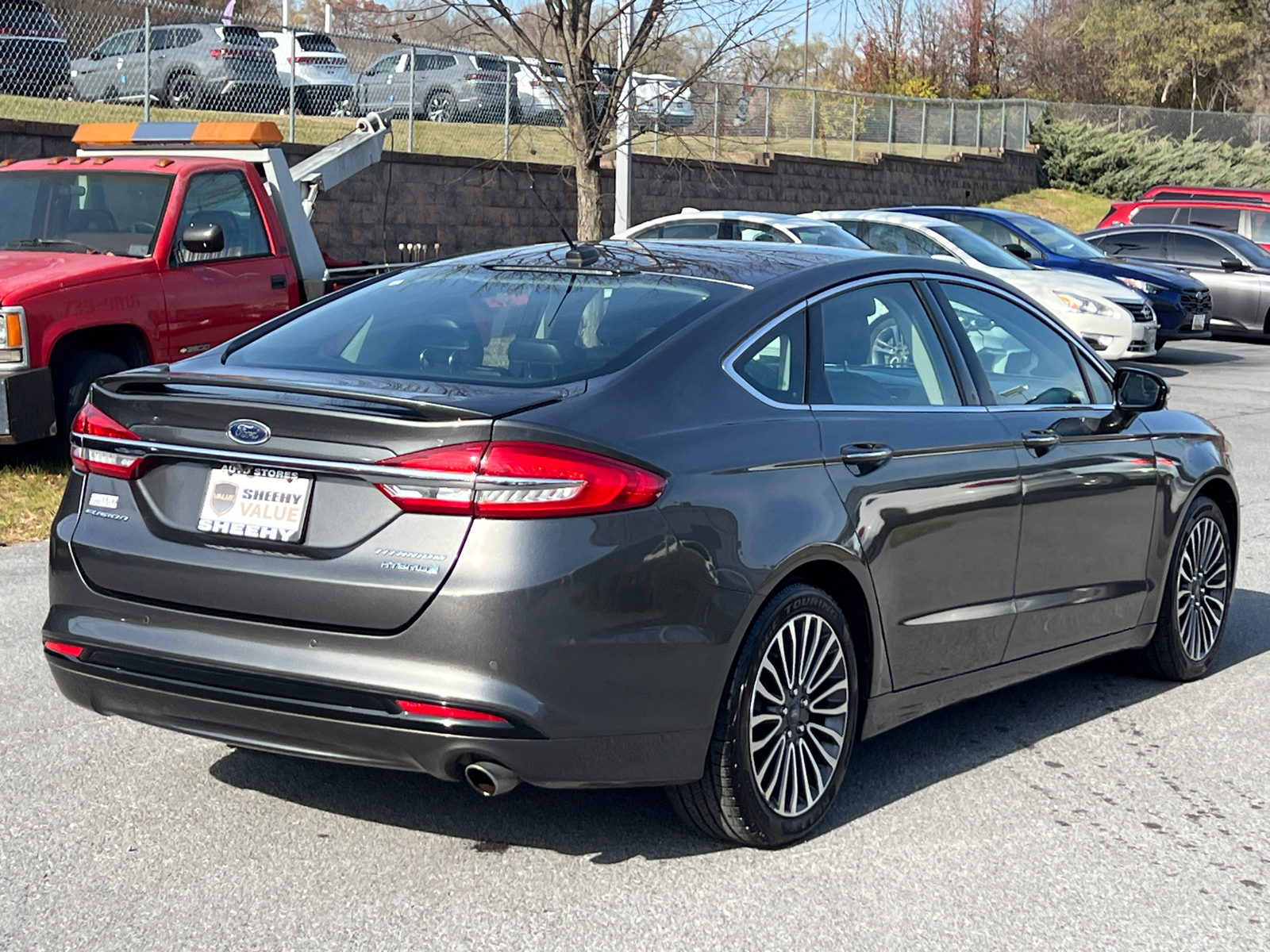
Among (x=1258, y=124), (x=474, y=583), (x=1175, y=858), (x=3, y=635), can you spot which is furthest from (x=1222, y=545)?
(x=1258, y=124)

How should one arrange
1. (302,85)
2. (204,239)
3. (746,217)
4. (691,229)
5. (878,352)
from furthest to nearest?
1. (302,85)
2. (691,229)
3. (746,217)
4. (204,239)
5. (878,352)

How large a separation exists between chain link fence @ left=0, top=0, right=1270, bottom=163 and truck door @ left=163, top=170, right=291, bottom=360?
15.4 ft

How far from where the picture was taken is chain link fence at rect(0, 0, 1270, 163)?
1800cm

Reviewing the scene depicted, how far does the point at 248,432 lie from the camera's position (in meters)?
4.03

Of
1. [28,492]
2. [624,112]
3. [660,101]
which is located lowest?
[28,492]

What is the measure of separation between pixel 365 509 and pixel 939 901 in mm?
1708

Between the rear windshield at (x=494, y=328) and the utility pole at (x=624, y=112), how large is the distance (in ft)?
31.6

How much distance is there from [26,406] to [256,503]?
5.90 meters

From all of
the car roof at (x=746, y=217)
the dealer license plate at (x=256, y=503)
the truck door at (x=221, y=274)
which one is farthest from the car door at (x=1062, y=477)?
the car roof at (x=746, y=217)

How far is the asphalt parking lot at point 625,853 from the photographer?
3.90m

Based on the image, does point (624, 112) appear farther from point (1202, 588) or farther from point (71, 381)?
point (1202, 588)

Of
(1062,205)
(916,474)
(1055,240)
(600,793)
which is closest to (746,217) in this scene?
(1055,240)

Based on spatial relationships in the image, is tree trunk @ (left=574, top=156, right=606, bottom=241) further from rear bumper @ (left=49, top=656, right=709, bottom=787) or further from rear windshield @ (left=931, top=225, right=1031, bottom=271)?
rear bumper @ (left=49, top=656, right=709, bottom=787)

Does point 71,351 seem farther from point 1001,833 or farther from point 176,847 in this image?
point 1001,833
